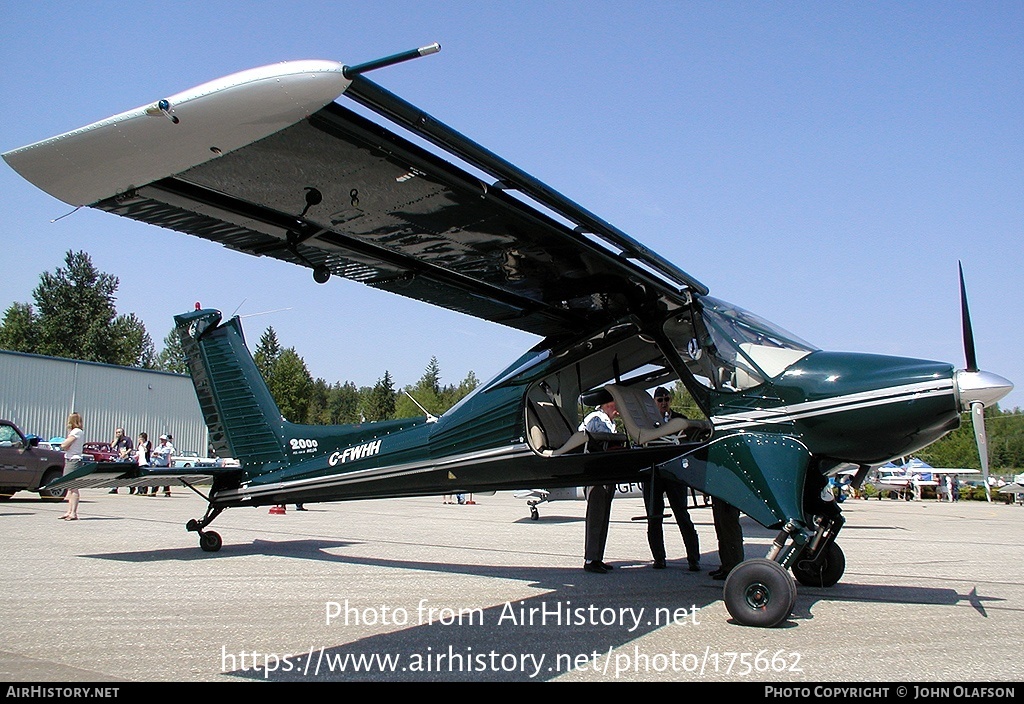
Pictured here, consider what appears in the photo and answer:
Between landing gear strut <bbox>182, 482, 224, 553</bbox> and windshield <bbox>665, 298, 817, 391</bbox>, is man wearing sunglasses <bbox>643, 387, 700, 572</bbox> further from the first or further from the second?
landing gear strut <bbox>182, 482, 224, 553</bbox>

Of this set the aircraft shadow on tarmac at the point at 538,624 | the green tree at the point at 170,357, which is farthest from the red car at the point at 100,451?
the green tree at the point at 170,357

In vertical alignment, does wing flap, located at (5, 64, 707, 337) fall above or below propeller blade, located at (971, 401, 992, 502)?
above

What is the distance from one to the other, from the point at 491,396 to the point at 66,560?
16.4ft

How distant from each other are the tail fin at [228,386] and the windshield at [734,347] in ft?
16.4

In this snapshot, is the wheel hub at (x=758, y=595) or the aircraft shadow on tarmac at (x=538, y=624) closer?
the aircraft shadow on tarmac at (x=538, y=624)

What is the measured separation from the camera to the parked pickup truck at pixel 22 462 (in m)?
18.3

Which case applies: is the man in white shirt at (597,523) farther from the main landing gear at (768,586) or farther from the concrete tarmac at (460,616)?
the main landing gear at (768,586)

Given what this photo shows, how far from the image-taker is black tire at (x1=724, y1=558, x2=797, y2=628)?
5.25m

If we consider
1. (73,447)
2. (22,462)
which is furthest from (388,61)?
(22,462)

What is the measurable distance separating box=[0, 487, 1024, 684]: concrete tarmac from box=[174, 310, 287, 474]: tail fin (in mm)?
1365

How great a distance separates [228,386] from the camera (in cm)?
959

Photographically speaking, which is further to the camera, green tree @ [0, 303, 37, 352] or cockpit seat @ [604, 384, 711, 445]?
green tree @ [0, 303, 37, 352]

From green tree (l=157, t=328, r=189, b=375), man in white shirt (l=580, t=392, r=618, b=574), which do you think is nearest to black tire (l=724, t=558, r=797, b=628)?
man in white shirt (l=580, t=392, r=618, b=574)

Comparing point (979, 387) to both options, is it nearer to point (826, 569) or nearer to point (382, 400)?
point (826, 569)
